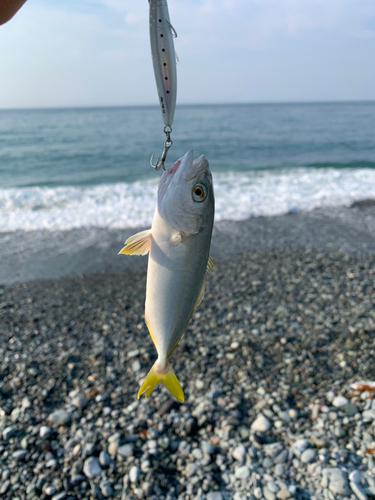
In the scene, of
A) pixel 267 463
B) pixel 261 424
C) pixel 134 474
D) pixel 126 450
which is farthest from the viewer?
pixel 261 424

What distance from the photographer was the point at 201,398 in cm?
448

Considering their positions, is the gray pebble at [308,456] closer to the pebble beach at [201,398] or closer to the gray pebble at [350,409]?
the pebble beach at [201,398]

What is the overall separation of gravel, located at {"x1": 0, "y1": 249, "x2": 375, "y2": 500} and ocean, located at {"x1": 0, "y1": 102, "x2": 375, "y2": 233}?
5.60 meters

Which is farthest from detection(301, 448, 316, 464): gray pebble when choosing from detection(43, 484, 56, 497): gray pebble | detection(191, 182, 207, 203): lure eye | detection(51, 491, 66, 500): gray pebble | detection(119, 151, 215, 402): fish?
detection(191, 182, 207, 203): lure eye

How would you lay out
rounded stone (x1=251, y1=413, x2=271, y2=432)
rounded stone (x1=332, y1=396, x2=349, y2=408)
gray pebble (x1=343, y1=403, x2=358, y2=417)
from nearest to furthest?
rounded stone (x1=251, y1=413, x2=271, y2=432) < gray pebble (x1=343, y1=403, x2=358, y2=417) < rounded stone (x1=332, y1=396, x2=349, y2=408)

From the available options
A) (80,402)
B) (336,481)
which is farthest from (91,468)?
(336,481)

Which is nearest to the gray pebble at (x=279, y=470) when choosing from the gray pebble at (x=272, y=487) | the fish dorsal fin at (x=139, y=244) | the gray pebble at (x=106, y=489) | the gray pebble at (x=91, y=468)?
the gray pebble at (x=272, y=487)

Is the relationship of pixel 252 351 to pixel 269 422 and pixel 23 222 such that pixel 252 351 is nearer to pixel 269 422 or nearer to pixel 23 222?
pixel 269 422

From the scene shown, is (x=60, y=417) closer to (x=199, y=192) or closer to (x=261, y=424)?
(x=261, y=424)

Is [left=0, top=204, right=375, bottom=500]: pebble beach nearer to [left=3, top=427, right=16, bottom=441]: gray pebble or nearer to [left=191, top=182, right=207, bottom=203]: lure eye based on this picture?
[left=3, top=427, right=16, bottom=441]: gray pebble

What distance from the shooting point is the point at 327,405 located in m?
4.34

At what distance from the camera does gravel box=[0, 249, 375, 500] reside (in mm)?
3516

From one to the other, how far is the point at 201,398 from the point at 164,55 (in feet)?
12.7

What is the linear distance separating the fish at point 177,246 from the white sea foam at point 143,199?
9200 millimetres
